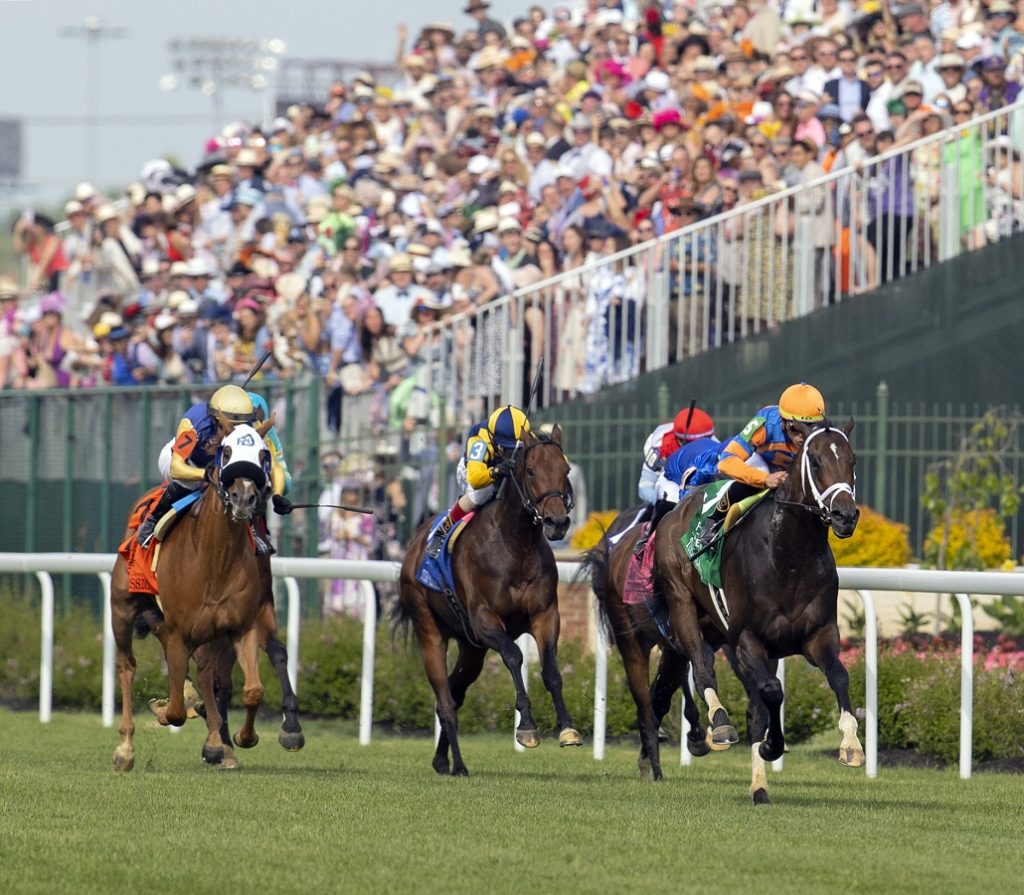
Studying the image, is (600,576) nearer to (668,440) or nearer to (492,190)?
(668,440)

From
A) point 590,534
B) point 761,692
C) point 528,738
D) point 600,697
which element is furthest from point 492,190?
point 761,692

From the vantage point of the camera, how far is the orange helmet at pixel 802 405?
934 centimetres

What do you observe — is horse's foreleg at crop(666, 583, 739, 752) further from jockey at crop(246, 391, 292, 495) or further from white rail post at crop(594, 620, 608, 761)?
jockey at crop(246, 391, 292, 495)

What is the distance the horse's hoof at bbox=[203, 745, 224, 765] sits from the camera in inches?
410

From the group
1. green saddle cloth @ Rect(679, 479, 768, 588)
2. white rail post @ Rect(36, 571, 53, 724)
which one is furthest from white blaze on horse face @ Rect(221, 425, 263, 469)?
white rail post @ Rect(36, 571, 53, 724)

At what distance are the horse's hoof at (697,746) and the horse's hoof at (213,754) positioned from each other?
7.48 feet

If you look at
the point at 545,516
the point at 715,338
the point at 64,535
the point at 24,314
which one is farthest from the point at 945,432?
the point at 24,314

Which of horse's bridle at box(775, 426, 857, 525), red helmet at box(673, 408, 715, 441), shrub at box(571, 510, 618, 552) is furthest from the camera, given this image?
shrub at box(571, 510, 618, 552)

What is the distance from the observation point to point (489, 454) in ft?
34.9

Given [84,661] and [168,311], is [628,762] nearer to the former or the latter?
[84,661]

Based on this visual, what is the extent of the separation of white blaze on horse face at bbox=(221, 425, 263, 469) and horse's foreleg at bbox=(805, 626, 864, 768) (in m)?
2.59

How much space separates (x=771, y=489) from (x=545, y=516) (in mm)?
1181

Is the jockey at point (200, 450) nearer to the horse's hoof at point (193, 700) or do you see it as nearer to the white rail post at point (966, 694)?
the horse's hoof at point (193, 700)

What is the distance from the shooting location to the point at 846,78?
17.7 m
